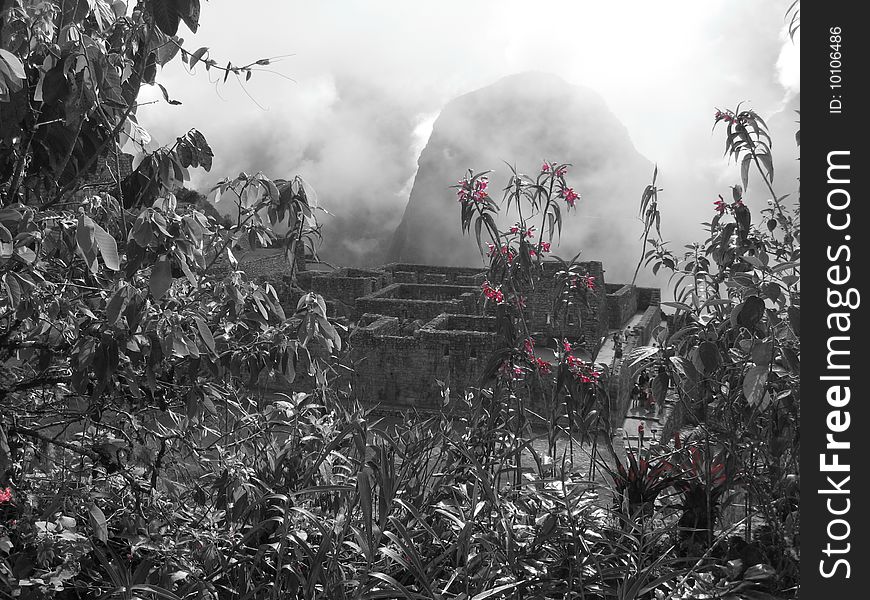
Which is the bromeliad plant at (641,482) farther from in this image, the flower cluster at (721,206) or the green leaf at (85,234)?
the green leaf at (85,234)

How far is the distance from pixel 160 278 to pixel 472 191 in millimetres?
1444

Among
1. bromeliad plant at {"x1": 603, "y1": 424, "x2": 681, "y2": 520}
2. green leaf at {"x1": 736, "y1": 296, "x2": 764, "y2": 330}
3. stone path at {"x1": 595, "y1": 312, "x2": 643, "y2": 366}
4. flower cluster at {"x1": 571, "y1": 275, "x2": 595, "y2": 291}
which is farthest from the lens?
stone path at {"x1": 595, "y1": 312, "x2": 643, "y2": 366}

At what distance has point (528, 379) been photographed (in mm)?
3479

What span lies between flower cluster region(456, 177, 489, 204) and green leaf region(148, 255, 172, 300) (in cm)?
137

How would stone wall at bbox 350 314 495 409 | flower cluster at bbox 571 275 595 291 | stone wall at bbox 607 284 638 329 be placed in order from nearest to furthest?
1. flower cluster at bbox 571 275 595 291
2. stone wall at bbox 350 314 495 409
3. stone wall at bbox 607 284 638 329

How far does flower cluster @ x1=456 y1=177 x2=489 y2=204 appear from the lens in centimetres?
284

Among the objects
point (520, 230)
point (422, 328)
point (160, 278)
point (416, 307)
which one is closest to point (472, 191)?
point (520, 230)

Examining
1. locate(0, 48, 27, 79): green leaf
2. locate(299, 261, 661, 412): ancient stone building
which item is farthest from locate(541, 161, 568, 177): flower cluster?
locate(299, 261, 661, 412): ancient stone building

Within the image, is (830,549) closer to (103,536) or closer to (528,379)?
(528,379)

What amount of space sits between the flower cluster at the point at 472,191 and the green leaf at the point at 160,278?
1.37 metres

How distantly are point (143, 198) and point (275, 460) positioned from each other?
40.5 inches

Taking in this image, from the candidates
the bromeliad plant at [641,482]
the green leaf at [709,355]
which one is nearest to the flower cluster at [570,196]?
the green leaf at [709,355]

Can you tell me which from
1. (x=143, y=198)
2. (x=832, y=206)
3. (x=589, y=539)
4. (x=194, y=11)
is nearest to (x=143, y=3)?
(x=194, y=11)

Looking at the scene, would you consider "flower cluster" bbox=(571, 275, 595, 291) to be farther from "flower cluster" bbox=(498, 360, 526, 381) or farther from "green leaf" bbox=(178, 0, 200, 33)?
"green leaf" bbox=(178, 0, 200, 33)
